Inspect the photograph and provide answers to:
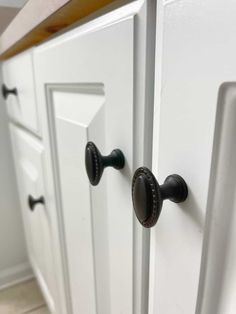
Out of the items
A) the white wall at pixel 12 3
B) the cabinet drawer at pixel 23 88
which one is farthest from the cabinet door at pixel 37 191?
the white wall at pixel 12 3

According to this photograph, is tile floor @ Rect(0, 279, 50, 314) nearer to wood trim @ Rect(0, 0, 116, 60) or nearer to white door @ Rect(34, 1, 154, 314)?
white door @ Rect(34, 1, 154, 314)

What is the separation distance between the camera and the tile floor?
3.46 feet

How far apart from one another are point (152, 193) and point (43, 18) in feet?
1.11

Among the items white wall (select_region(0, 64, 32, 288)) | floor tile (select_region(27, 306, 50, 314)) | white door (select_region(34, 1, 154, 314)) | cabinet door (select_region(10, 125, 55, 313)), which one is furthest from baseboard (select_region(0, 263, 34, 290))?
white door (select_region(34, 1, 154, 314))

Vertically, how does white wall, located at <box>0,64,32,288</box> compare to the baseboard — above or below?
above

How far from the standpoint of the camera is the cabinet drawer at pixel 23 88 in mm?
571

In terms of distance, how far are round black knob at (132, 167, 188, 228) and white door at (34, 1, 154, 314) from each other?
0.06m

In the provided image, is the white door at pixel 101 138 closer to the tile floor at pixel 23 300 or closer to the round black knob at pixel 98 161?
the round black knob at pixel 98 161

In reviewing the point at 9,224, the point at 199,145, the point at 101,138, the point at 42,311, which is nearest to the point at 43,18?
the point at 101,138

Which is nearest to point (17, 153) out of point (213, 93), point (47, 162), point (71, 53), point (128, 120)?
point (47, 162)

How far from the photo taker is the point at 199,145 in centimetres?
18

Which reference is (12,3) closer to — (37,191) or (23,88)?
(23,88)

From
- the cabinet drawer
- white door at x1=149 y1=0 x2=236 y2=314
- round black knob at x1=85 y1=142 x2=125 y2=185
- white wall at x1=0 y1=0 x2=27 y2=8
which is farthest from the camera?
white wall at x1=0 y1=0 x2=27 y2=8

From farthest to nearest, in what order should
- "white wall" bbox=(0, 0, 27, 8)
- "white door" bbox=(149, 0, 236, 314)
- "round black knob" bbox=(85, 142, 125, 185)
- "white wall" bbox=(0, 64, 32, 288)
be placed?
"white wall" bbox=(0, 64, 32, 288) < "white wall" bbox=(0, 0, 27, 8) < "round black knob" bbox=(85, 142, 125, 185) < "white door" bbox=(149, 0, 236, 314)
